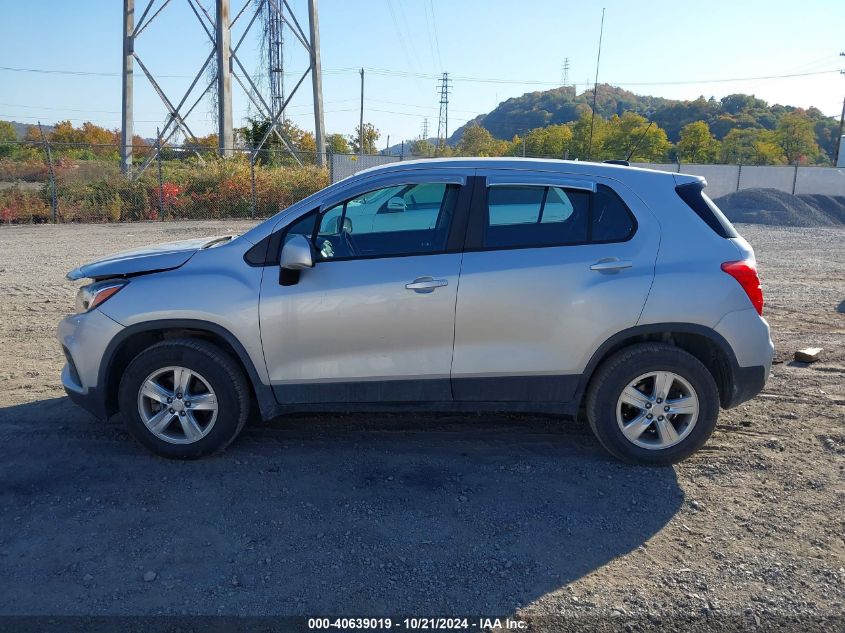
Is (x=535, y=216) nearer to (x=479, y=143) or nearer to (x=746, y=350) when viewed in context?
(x=746, y=350)

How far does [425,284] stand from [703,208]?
188cm

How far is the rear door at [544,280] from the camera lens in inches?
177

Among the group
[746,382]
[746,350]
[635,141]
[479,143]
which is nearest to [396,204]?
[746,350]

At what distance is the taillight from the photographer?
14.8ft

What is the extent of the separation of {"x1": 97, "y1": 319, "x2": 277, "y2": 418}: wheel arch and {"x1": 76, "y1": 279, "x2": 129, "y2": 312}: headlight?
0.27 metres

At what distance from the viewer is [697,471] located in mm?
4645

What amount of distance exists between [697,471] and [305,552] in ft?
8.37

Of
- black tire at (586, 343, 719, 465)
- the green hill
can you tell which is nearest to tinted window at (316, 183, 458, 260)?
black tire at (586, 343, 719, 465)

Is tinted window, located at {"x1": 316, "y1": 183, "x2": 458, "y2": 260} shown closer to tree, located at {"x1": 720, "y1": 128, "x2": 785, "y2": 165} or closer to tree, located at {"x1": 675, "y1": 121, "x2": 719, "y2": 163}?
tree, located at {"x1": 675, "y1": 121, "x2": 719, "y2": 163}

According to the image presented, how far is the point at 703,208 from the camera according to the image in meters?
4.70

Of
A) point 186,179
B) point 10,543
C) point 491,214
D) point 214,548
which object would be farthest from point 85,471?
point 186,179

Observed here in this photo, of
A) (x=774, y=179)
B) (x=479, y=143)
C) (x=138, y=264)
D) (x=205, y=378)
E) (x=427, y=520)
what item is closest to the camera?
(x=427, y=520)

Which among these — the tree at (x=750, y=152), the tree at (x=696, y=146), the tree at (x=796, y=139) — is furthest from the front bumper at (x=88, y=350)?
the tree at (x=796, y=139)

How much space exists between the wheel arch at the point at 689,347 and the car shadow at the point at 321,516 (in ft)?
2.10
